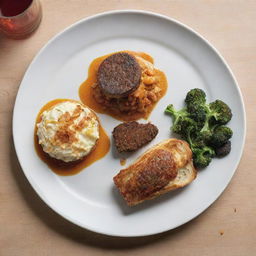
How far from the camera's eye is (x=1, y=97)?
4.95 metres

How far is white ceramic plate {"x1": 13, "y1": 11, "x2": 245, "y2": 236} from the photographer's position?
4707 millimetres

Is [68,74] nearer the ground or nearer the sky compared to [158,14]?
nearer the ground

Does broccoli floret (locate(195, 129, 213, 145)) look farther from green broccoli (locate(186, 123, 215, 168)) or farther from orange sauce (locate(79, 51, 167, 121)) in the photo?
orange sauce (locate(79, 51, 167, 121))

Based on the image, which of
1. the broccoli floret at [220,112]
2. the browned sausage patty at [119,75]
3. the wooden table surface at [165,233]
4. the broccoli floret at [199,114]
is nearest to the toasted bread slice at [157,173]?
the broccoli floret at [199,114]

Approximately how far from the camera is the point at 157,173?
446cm

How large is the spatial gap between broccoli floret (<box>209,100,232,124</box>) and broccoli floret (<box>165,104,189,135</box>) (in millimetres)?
349

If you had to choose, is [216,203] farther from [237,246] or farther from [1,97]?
[1,97]

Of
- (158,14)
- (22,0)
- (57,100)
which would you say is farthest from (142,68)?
(22,0)

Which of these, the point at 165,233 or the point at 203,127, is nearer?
the point at 203,127

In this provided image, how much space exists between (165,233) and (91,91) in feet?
7.12

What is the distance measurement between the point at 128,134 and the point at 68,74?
46.7 inches

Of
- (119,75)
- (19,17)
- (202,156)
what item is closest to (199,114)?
(202,156)

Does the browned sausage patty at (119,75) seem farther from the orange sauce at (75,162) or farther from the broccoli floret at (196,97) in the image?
the broccoli floret at (196,97)

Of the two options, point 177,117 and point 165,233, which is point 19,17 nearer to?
point 177,117
